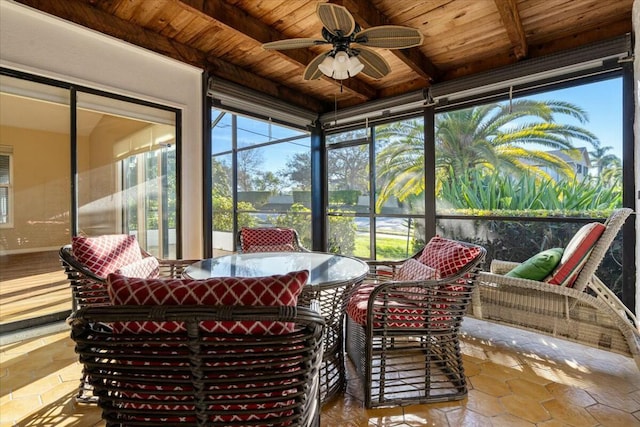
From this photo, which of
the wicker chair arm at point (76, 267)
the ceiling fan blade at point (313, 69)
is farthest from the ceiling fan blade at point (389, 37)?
the wicker chair arm at point (76, 267)

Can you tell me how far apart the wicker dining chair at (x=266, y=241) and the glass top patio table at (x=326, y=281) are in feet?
3.33

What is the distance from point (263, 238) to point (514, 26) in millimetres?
2947

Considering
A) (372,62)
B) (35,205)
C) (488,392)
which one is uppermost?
(372,62)

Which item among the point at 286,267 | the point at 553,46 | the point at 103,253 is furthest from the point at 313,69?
the point at 553,46

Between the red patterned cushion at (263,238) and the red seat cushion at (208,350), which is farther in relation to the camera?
the red patterned cushion at (263,238)

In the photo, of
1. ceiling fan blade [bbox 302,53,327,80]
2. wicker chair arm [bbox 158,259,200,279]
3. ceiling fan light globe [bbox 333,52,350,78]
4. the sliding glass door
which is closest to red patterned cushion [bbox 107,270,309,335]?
wicker chair arm [bbox 158,259,200,279]

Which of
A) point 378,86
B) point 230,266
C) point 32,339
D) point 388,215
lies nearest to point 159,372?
point 230,266

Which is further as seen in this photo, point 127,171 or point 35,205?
point 127,171

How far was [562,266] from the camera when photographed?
7.13ft

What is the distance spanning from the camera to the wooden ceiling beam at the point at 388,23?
8.26ft

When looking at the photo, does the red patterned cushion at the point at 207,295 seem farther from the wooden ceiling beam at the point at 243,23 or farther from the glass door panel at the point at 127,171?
the glass door panel at the point at 127,171

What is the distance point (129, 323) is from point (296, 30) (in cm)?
305

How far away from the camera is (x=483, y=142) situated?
12.1ft

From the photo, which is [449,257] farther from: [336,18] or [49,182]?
[49,182]
